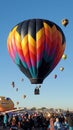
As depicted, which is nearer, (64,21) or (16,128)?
(16,128)

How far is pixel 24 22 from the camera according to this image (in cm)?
3034

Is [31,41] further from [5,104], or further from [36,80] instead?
[5,104]

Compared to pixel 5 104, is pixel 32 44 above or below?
above

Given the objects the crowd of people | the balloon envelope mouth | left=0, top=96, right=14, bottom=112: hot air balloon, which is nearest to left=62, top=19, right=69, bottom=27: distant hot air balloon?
the balloon envelope mouth

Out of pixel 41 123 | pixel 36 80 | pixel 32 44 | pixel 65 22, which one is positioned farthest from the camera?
pixel 65 22

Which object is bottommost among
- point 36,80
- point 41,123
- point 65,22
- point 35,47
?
point 41,123

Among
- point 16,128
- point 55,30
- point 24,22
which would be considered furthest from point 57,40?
point 16,128

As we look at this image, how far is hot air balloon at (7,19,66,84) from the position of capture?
29422mm

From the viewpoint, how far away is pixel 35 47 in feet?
97.1

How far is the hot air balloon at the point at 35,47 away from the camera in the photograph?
96.5 ft

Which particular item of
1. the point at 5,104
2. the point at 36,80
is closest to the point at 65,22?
the point at 36,80

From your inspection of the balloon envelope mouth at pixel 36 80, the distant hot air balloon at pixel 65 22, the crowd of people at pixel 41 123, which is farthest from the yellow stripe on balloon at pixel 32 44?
the distant hot air balloon at pixel 65 22

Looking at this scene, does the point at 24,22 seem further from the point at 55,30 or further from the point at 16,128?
the point at 16,128

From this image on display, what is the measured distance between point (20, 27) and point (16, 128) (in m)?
9.96
